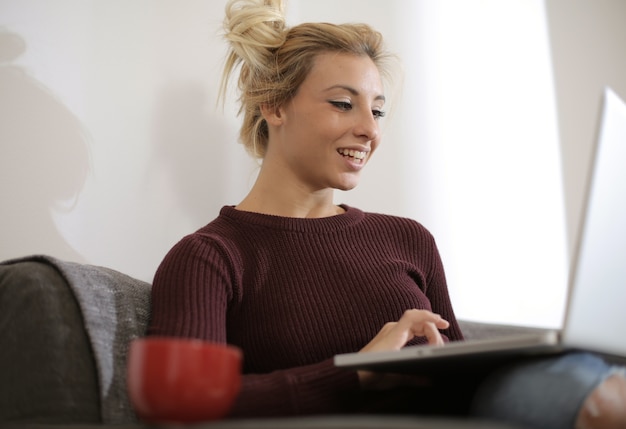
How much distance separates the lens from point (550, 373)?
102 cm

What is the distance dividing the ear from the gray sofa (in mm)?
622

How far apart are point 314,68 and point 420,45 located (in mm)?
626

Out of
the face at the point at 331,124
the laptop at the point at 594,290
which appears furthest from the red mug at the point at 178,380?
the face at the point at 331,124

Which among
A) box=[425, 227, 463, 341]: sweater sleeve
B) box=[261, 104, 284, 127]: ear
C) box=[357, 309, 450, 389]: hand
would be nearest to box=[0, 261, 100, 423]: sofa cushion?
box=[357, 309, 450, 389]: hand

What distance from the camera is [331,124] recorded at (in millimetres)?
1665

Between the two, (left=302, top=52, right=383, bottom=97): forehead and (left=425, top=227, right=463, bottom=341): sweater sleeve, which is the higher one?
(left=302, top=52, right=383, bottom=97): forehead

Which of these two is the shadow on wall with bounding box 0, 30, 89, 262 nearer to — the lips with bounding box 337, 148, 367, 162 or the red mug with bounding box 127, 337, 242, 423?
the lips with bounding box 337, 148, 367, 162

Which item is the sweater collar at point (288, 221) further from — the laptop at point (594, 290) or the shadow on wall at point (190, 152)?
the laptop at point (594, 290)

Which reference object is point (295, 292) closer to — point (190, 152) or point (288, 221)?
point (288, 221)

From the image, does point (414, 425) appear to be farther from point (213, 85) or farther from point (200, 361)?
point (213, 85)

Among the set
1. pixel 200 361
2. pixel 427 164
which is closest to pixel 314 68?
pixel 427 164

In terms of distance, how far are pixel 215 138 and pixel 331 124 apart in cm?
40

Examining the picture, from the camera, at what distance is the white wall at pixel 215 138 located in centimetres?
160

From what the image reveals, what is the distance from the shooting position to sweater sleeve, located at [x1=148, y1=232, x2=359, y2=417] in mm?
1198
